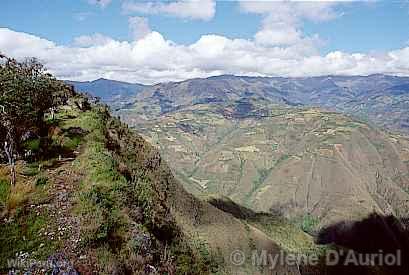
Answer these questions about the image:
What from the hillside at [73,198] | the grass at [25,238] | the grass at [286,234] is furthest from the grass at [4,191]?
the grass at [286,234]

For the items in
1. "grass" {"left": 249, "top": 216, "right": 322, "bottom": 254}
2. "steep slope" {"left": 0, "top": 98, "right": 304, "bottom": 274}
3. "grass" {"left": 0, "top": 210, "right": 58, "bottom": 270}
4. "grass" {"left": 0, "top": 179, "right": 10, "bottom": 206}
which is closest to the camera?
"grass" {"left": 0, "top": 210, "right": 58, "bottom": 270}

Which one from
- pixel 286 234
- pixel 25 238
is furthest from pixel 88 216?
pixel 286 234

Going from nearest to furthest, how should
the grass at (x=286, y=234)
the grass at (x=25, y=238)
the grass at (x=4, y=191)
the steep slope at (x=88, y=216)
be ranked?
the grass at (x=25, y=238), the steep slope at (x=88, y=216), the grass at (x=4, y=191), the grass at (x=286, y=234)

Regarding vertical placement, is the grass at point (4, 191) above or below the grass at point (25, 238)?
above

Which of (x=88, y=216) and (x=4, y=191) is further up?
(x=4, y=191)

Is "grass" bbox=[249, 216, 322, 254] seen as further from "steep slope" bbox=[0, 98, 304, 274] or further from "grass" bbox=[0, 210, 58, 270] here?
"grass" bbox=[0, 210, 58, 270]

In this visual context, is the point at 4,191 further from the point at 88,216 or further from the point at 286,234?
the point at 286,234

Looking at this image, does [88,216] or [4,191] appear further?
[4,191]

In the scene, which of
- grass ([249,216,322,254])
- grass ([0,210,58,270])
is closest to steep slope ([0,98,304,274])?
grass ([0,210,58,270])

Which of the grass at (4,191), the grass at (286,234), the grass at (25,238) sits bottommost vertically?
the grass at (286,234)

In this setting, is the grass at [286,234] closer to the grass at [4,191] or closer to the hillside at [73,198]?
the hillside at [73,198]

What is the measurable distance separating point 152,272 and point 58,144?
23.0 metres

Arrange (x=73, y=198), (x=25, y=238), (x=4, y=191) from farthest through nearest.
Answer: (x=4, y=191)
(x=73, y=198)
(x=25, y=238)

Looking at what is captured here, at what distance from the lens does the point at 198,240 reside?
202ft
